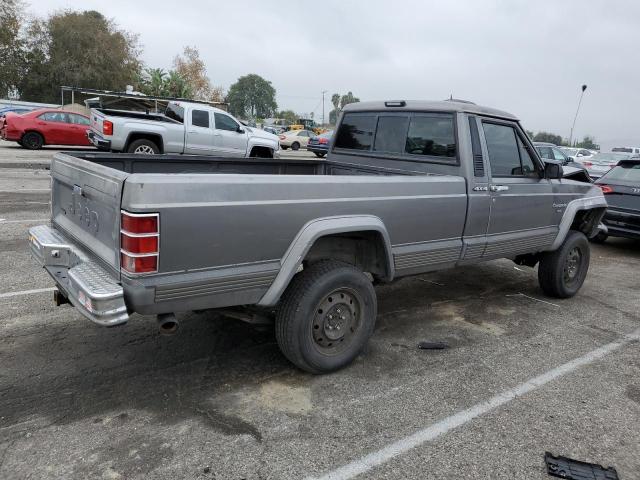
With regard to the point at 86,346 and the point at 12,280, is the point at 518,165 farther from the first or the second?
the point at 12,280

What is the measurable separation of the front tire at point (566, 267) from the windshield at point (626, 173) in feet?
11.4

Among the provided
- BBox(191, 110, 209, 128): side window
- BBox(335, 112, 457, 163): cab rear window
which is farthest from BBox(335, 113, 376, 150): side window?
BBox(191, 110, 209, 128): side window

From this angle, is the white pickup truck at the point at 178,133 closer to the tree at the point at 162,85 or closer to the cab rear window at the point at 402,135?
the cab rear window at the point at 402,135

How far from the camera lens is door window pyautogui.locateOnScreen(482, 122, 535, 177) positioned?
4.48 m

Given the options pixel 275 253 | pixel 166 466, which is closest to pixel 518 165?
pixel 275 253

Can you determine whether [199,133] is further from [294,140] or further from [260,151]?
[294,140]

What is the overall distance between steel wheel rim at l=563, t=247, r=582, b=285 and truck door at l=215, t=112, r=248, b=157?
11.2 metres

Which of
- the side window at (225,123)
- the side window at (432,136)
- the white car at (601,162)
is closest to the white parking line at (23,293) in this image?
the side window at (432,136)

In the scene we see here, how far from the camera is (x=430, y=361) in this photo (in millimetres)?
3855

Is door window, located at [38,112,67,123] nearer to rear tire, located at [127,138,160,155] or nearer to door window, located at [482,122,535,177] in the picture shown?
rear tire, located at [127,138,160,155]

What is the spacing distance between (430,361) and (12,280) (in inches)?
162

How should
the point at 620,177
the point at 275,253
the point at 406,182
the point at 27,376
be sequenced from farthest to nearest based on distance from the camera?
1. the point at 620,177
2. the point at 406,182
3. the point at 27,376
4. the point at 275,253

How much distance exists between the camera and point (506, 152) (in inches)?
184

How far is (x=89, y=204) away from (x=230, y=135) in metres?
12.4
